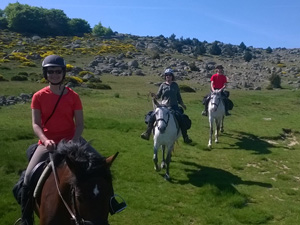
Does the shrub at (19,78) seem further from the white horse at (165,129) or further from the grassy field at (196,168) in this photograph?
the white horse at (165,129)

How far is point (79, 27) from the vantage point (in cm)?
12400

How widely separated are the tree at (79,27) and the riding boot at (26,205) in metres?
117

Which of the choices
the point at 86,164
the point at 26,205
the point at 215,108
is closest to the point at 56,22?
the point at 215,108

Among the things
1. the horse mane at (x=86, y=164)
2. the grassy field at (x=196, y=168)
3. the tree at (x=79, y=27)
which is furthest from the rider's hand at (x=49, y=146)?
the tree at (x=79, y=27)

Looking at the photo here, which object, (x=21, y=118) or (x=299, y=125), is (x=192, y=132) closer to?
(x=299, y=125)

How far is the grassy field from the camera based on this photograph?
7938mm

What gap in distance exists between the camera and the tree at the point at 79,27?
118m

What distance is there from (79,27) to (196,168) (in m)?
121

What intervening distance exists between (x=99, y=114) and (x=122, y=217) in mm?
11954

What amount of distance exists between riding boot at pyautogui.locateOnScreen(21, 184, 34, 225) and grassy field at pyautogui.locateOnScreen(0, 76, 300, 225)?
132 centimetres

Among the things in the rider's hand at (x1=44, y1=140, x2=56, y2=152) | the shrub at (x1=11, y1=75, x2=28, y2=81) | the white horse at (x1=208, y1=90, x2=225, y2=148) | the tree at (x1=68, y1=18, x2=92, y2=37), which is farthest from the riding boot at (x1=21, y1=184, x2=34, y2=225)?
the tree at (x1=68, y1=18, x2=92, y2=37)

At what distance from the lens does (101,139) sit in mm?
13977

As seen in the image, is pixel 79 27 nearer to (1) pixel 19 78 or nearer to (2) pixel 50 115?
(1) pixel 19 78

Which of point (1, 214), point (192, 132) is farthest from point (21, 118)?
point (1, 214)
